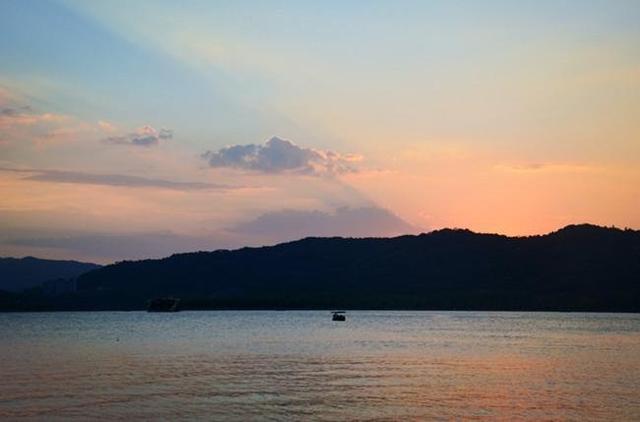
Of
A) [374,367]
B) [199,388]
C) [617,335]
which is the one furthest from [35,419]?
[617,335]

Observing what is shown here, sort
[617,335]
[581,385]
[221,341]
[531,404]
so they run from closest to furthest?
[531,404] < [581,385] < [221,341] < [617,335]

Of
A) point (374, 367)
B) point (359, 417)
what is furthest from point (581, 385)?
point (359, 417)

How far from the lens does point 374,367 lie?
69.4m

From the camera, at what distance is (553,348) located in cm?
9906

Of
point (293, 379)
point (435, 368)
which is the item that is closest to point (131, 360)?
point (293, 379)

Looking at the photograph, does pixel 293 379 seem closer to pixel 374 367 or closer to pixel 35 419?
pixel 374 367

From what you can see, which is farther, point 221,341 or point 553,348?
point 221,341

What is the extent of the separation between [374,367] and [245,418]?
2899cm

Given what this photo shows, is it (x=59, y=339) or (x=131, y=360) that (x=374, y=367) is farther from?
(x=59, y=339)

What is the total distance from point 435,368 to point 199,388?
25.0 meters

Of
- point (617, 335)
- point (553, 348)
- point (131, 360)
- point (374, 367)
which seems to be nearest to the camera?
point (374, 367)

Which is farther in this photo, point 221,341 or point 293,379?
point 221,341

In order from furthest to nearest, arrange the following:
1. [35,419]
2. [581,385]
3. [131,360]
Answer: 1. [131,360]
2. [581,385]
3. [35,419]

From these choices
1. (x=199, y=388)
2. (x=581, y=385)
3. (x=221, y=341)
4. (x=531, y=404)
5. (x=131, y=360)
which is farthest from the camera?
(x=221, y=341)
